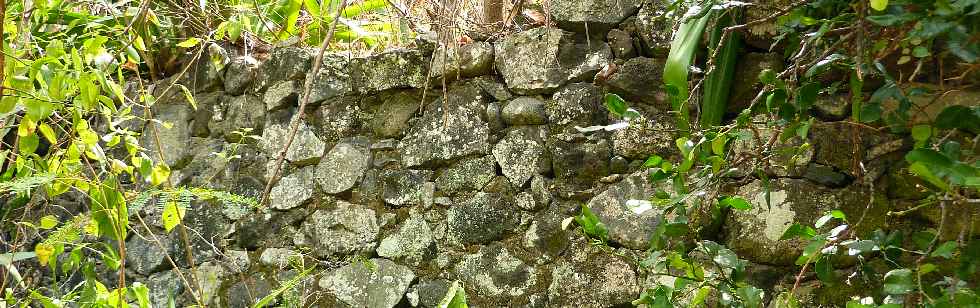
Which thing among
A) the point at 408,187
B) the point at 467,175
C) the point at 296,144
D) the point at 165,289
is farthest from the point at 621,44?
the point at 165,289

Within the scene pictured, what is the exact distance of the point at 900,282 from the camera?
3.57 ft

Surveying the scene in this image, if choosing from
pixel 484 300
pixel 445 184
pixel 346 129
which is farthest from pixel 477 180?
pixel 346 129

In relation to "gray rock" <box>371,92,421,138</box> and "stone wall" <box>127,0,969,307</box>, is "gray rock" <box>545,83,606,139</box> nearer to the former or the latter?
"stone wall" <box>127,0,969,307</box>

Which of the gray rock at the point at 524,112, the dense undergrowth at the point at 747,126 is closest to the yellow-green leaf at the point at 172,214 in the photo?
the dense undergrowth at the point at 747,126

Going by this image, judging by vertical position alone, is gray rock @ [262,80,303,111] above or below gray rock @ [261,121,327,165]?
above

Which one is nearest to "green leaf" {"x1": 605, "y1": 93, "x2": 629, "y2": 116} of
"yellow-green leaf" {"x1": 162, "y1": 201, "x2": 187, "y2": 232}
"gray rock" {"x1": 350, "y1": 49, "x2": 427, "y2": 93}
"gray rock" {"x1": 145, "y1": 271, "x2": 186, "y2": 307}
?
"yellow-green leaf" {"x1": 162, "y1": 201, "x2": 187, "y2": 232}

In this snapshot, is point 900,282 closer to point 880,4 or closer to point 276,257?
point 880,4

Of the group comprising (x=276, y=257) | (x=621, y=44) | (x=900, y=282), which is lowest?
(x=276, y=257)

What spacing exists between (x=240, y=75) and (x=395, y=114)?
1.75 ft

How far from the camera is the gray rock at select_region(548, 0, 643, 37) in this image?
68.8 inches

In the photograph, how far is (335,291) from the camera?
6.72 ft

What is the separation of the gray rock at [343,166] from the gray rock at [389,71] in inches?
5.7

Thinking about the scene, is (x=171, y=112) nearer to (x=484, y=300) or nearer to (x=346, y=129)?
(x=346, y=129)

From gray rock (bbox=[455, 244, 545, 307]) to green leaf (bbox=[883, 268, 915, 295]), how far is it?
79cm
